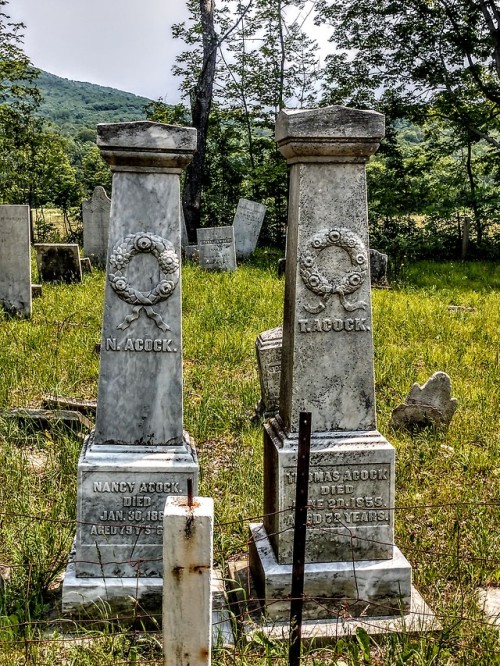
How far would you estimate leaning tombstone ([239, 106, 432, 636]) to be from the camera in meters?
3.39

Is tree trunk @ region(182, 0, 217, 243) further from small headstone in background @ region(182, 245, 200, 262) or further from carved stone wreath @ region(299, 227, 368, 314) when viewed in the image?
carved stone wreath @ region(299, 227, 368, 314)

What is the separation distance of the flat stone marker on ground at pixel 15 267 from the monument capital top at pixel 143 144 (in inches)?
240

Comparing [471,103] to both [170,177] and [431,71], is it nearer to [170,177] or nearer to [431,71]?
[431,71]

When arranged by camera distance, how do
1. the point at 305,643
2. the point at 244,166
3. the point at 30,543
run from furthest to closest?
the point at 244,166, the point at 30,543, the point at 305,643

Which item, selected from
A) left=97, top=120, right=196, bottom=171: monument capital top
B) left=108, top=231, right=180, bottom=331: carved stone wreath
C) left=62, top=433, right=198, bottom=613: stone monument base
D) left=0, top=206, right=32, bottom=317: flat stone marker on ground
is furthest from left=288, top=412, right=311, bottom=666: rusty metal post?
left=0, top=206, right=32, bottom=317: flat stone marker on ground

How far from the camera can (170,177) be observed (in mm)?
3570

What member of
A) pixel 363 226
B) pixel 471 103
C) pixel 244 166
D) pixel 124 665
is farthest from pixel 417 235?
pixel 124 665

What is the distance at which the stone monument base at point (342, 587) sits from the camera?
135 inches

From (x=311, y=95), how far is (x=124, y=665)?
19.1 m

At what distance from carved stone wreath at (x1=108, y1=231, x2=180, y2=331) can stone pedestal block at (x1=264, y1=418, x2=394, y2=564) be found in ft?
3.08

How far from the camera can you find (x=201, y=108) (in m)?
16.2

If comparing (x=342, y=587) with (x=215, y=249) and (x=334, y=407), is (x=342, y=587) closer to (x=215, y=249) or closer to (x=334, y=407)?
(x=334, y=407)

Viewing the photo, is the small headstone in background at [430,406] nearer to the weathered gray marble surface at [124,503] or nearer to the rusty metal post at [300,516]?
the weathered gray marble surface at [124,503]

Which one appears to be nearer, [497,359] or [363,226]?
[363,226]
